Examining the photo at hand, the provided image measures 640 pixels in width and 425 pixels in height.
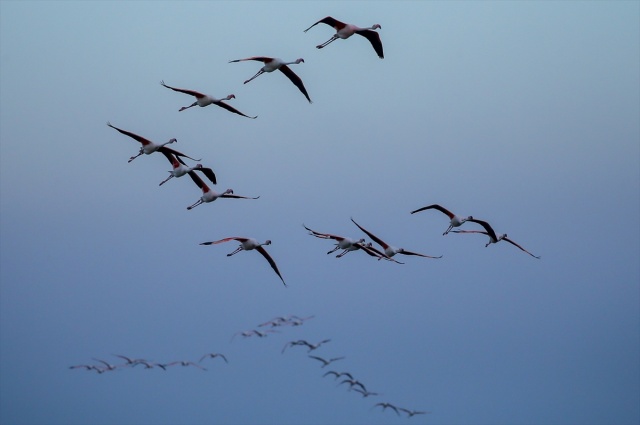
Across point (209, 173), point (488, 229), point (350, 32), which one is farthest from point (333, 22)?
point (488, 229)

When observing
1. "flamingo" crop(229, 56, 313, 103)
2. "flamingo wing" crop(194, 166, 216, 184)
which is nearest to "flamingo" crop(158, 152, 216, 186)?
"flamingo wing" crop(194, 166, 216, 184)

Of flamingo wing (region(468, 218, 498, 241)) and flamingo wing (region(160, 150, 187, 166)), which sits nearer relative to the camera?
flamingo wing (region(160, 150, 187, 166))

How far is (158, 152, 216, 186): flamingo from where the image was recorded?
29.7 metres

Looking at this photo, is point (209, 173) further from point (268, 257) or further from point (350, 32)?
point (350, 32)

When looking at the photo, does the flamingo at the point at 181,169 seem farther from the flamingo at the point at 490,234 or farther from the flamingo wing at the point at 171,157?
the flamingo at the point at 490,234

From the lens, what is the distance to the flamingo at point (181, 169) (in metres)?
29.7

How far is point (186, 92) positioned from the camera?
28.2 m

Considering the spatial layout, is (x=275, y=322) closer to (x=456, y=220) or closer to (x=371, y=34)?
(x=456, y=220)

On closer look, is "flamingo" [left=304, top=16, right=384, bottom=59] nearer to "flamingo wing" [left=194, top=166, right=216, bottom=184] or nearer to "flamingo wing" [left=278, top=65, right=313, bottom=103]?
"flamingo wing" [left=278, top=65, right=313, bottom=103]

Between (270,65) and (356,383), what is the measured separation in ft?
77.5

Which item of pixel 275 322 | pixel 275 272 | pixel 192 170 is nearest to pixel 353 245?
pixel 275 272

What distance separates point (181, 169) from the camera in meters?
30.1

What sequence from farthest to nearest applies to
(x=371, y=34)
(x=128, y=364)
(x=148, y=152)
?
(x=128, y=364), (x=148, y=152), (x=371, y=34)

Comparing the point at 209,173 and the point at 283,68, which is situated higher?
the point at 283,68
